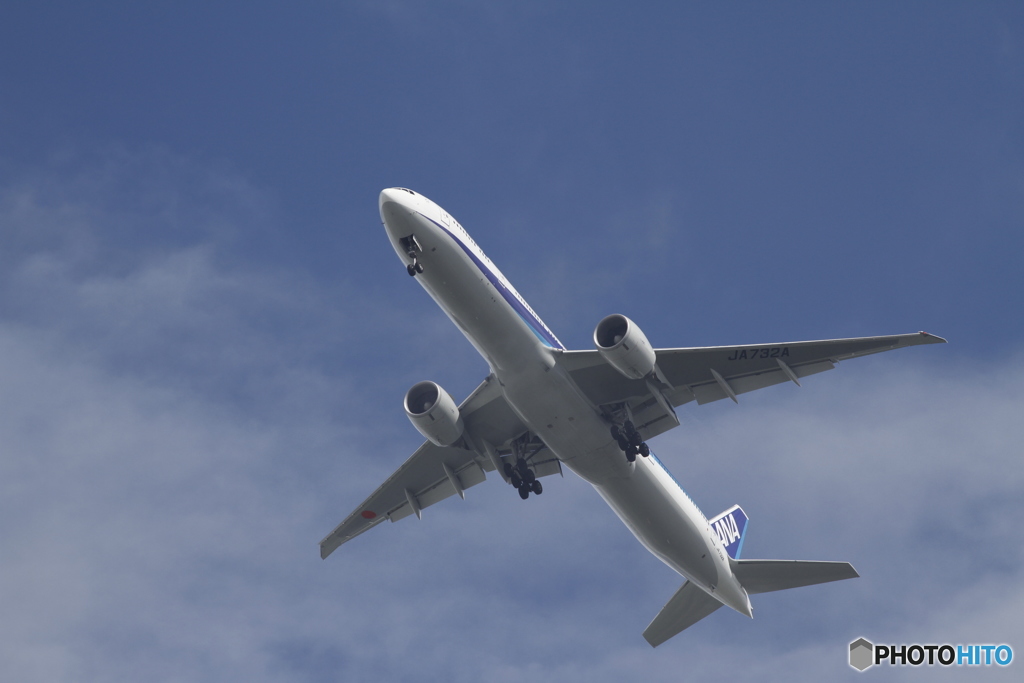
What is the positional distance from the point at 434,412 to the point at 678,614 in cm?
1348

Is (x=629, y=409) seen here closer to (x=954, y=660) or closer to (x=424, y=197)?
(x=424, y=197)

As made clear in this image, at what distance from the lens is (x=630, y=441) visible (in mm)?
29219

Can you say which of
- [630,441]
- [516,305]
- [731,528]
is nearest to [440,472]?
[630,441]

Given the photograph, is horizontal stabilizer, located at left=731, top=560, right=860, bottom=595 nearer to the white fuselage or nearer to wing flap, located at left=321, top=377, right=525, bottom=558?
the white fuselage

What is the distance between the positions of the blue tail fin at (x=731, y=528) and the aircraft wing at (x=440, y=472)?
6732 millimetres

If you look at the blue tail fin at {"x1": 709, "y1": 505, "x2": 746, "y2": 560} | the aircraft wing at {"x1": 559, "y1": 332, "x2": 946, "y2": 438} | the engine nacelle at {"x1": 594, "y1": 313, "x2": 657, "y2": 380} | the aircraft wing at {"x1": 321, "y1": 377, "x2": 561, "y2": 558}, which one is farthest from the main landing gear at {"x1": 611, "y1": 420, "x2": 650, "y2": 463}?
the blue tail fin at {"x1": 709, "y1": 505, "x2": 746, "y2": 560}

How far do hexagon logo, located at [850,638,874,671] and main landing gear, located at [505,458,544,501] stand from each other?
10931 mm

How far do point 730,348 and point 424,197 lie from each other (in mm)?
10030

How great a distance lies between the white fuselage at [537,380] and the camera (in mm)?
26734

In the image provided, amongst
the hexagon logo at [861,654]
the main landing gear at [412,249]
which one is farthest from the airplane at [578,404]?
the hexagon logo at [861,654]

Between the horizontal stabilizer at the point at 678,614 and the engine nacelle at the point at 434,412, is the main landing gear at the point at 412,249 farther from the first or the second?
the horizontal stabilizer at the point at 678,614

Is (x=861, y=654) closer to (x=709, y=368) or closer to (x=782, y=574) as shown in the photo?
(x=782, y=574)

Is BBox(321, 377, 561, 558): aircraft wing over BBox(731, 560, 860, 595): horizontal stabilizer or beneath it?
over

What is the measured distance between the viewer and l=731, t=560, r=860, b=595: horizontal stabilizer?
32719 mm
